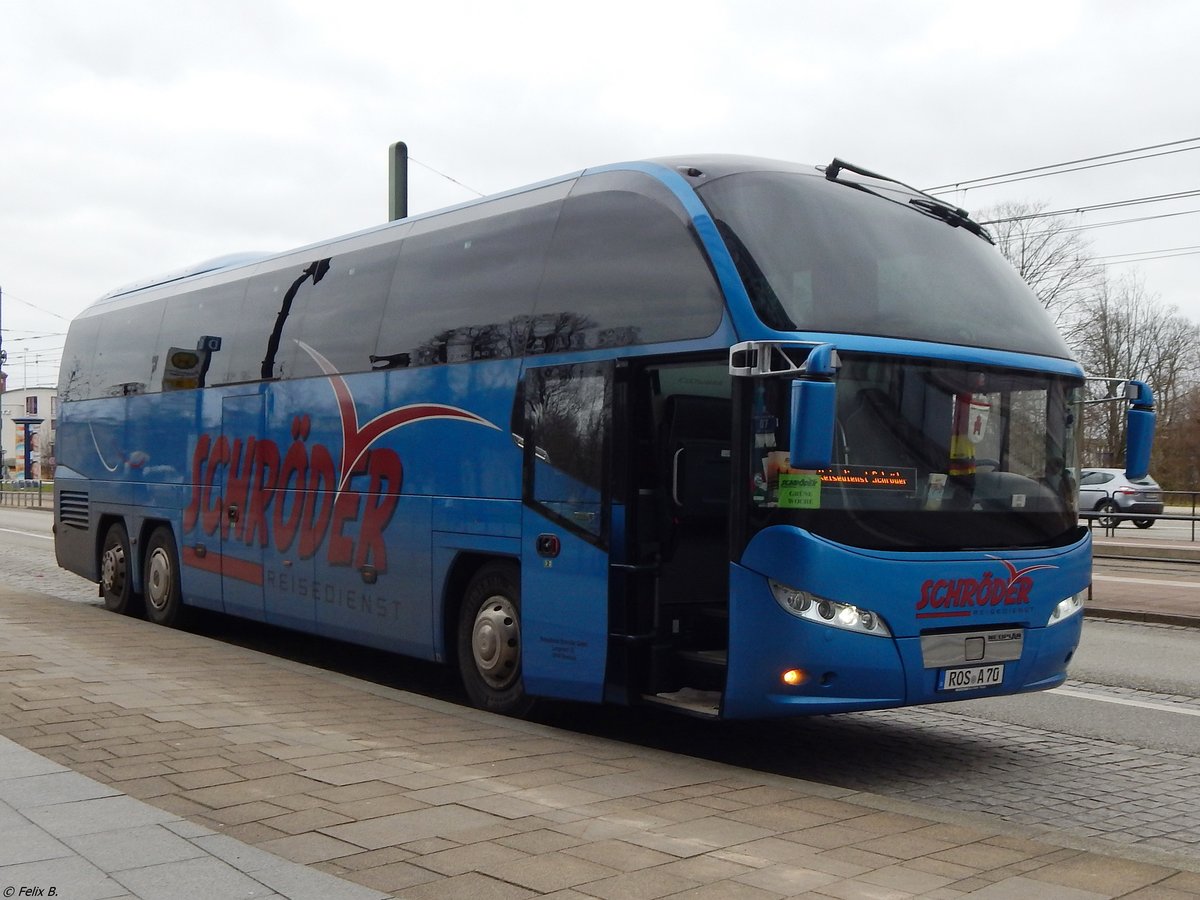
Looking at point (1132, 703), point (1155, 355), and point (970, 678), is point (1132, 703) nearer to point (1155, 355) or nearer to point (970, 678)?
point (970, 678)

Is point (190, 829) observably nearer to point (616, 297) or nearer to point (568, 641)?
point (568, 641)

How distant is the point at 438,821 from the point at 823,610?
243cm

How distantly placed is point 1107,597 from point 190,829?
46.0 feet

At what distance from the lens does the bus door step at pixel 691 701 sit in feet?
24.1

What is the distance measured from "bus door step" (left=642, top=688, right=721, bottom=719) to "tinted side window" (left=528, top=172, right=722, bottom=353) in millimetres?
2060

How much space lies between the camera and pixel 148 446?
1443cm

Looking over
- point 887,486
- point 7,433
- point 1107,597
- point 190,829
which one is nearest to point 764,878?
point 190,829

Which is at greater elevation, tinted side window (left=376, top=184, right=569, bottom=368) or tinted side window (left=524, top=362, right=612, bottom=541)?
tinted side window (left=376, top=184, right=569, bottom=368)

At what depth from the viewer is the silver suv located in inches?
1453

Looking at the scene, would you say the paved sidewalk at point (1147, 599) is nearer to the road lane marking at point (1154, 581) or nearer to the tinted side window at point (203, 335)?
the road lane marking at point (1154, 581)

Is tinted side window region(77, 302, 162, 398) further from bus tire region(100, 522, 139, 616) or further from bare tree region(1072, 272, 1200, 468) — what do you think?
bare tree region(1072, 272, 1200, 468)

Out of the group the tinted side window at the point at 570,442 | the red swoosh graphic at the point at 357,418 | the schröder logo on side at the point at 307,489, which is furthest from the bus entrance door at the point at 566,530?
the red swoosh graphic at the point at 357,418

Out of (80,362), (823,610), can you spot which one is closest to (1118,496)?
(80,362)

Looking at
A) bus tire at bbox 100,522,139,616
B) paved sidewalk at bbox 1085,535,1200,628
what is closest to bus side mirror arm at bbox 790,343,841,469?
paved sidewalk at bbox 1085,535,1200,628
